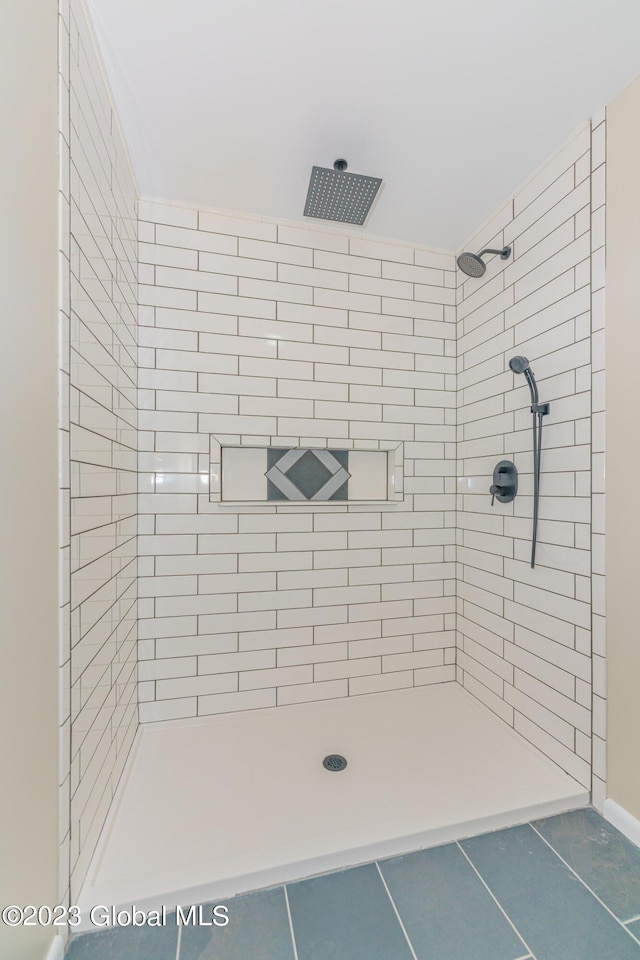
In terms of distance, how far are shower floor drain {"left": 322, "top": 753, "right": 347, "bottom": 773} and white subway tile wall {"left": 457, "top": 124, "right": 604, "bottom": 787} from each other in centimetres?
79

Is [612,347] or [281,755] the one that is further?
[281,755]

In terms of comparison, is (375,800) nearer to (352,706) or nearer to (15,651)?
(352,706)

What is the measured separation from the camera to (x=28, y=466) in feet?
2.59

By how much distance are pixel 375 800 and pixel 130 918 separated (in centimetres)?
77

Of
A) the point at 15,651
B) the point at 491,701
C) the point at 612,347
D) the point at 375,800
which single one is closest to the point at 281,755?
the point at 375,800

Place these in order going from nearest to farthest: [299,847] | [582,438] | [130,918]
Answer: [130,918]
[299,847]
[582,438]

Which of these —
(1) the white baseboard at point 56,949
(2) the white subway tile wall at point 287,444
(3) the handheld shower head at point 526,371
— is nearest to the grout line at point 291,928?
(1) the white baseboard at point 56,949

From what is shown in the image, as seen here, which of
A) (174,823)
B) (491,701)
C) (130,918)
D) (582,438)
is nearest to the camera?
(130,918)

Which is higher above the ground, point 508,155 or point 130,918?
point 508,155

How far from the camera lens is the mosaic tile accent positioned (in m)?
1.91

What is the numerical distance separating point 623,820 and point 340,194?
2474 millimetres

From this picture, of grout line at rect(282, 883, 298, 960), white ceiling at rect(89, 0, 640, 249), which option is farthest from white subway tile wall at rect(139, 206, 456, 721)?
grout line at rect(282, 883, 298, 960)

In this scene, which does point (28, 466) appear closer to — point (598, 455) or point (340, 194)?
point (340, 194)

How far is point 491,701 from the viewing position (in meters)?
1.85
